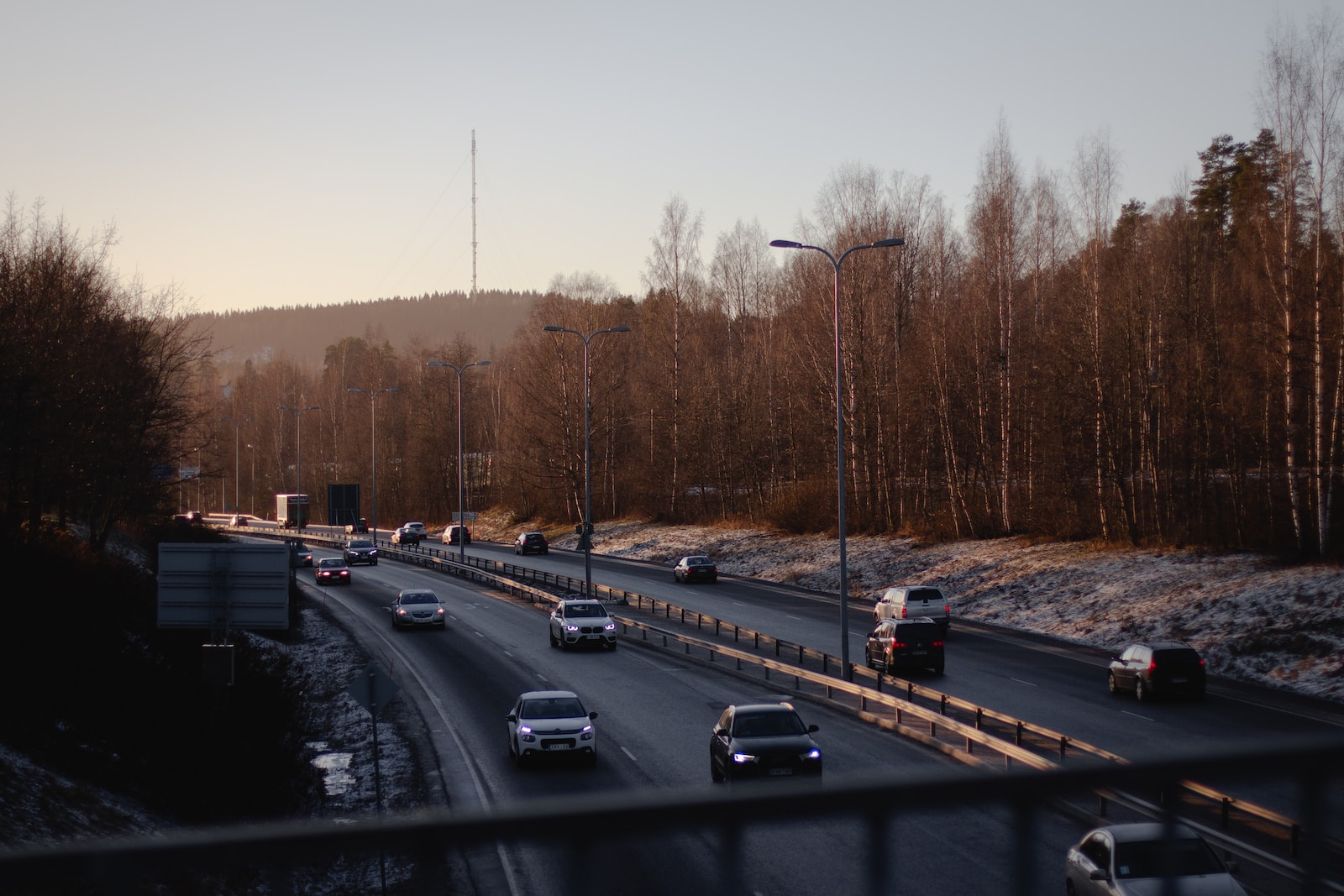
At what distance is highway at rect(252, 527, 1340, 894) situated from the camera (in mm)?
2869

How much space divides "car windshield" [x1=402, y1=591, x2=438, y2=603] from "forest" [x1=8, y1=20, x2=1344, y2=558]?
30.3ft

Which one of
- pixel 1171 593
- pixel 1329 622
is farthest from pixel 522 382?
pixel 1329 622

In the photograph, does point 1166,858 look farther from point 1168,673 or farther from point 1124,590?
point 1124,590

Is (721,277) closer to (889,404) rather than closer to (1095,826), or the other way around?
(889,404)

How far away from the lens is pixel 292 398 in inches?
6757

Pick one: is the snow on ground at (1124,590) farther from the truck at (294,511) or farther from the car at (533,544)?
the truck at (294,511)

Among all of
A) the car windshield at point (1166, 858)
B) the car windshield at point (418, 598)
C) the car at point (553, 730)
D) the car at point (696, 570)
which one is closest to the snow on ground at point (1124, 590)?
the car at point (696, 570)

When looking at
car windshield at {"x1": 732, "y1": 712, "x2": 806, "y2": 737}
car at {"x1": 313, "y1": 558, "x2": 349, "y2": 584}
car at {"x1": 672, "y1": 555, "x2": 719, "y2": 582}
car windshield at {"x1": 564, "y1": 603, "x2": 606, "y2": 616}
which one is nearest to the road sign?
car windshield at {"x1": 732, "y1": 712, "x2": 806, "y2": 737}

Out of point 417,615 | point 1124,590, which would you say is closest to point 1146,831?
point 1124,590

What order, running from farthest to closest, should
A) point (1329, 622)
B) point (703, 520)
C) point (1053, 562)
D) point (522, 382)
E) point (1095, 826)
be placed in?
point (522, 382) → point (703, 520) → point (1053, 562) → point (1329, 622) → point (1095, 826)

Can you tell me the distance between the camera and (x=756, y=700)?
25.0 meters

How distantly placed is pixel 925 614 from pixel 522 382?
55.6 metres

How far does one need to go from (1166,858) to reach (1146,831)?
0.11 metres

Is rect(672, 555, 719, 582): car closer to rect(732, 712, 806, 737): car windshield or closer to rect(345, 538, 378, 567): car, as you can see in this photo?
rect(345, 538, 378, 567): car
